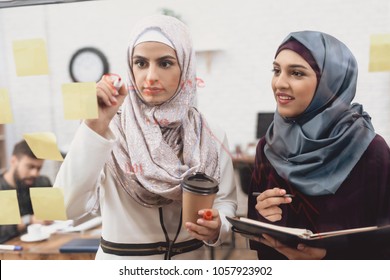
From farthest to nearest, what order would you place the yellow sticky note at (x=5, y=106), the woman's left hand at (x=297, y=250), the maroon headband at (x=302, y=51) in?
the yellow sticky note at (x=5, y=106) < the woman's left hand at (x=297, y=250) < the maroon headband at (x=302, y=51)

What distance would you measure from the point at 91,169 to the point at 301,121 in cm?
70

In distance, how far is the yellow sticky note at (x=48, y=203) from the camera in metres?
1.24

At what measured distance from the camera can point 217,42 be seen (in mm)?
1164

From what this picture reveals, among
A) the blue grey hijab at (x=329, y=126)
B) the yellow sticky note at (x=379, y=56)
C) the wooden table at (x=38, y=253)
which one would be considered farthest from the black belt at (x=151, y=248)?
the yellow sticky note at (x=379, y=56)

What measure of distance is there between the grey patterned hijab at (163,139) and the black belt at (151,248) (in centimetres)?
16

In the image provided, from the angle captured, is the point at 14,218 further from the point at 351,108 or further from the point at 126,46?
the point at 351,108

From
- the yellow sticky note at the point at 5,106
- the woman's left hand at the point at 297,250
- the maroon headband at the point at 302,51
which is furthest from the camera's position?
the yellow sticky note at the point at 5,106

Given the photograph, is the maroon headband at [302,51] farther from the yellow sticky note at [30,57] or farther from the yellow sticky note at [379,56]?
the yellow sticky note at [30,57]

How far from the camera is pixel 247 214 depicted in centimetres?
119

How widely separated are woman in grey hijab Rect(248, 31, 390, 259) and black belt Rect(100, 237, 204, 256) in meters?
0.38

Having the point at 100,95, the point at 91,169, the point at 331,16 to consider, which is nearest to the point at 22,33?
the point at 100,95

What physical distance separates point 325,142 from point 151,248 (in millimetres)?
699

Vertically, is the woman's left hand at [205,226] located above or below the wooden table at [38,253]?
above

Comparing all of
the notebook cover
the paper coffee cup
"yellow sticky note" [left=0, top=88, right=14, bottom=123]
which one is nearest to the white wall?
"yellow sticky note" [left=0, top=88, right=14, bottom=123]
